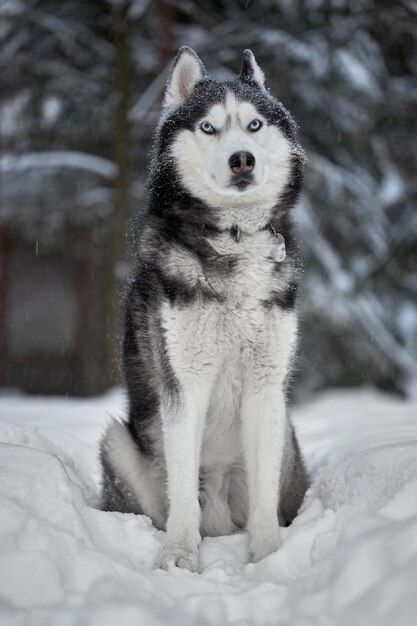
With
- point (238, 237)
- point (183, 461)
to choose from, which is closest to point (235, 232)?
point (238, 237)

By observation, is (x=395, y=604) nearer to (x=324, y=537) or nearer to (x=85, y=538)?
(x=324, y=537)

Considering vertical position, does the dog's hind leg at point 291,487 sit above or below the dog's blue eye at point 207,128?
below

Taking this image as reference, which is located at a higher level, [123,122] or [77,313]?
[123,122]

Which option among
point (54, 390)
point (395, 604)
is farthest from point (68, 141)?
point (395, 604)

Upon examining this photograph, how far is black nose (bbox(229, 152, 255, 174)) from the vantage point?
2791 mm

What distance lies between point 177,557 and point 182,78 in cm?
212

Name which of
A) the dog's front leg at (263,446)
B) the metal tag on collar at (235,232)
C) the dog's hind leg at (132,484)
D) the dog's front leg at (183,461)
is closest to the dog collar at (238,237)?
the metal tag on collar at (235,232)

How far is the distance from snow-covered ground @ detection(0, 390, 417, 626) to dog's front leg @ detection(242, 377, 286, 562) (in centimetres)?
13

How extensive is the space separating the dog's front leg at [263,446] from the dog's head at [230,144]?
82cm

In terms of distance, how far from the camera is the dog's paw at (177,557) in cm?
253

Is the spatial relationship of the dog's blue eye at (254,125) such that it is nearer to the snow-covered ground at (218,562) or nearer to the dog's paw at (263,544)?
the snow-covered ground at (218,562)

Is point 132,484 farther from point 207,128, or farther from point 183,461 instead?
Answer: point 207,128

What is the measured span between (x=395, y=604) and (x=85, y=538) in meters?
1.07

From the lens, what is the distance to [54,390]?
10.8 m
